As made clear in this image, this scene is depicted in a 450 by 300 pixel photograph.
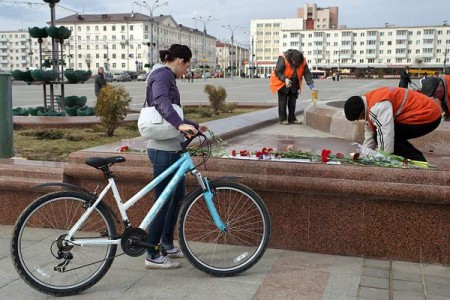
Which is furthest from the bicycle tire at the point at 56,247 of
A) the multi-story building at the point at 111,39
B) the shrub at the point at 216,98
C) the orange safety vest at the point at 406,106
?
the multi-story building at the point at 111,39

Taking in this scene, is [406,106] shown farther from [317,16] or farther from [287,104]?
[317,16]

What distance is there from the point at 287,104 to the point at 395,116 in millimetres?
5897

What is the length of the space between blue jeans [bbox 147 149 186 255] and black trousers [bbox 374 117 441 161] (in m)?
2.05

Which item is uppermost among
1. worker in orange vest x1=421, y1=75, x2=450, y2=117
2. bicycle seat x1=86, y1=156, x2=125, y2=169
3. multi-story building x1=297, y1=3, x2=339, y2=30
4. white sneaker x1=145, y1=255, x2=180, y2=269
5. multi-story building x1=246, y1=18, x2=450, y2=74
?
multi-story building x1=297, y1=3, x2=339, y2=30

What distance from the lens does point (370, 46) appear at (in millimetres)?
132750

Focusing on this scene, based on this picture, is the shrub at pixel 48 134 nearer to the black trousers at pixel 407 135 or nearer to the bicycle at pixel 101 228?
the bicycle at pixel 101 228

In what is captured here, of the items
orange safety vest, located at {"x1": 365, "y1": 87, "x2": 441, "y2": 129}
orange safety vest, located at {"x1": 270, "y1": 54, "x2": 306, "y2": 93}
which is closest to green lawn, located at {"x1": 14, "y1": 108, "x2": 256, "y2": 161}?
orange safety vest, located at {"x1": 270, "y1": 54, "x2": 306, "y2": 93}

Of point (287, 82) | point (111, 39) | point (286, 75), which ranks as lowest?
point (287, 82)

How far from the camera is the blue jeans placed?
13.2ft

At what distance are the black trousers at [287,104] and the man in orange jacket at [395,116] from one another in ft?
17.3

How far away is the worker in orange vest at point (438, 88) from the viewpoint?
6270mm

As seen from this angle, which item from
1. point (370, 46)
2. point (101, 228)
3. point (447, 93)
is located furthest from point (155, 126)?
point (370, 46)

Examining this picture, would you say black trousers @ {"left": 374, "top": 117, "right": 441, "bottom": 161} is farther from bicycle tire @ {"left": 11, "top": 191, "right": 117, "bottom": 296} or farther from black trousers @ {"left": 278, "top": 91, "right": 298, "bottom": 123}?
black trousers @ {"left": 278, "top": 91, "right": 298, "bottom": 123}

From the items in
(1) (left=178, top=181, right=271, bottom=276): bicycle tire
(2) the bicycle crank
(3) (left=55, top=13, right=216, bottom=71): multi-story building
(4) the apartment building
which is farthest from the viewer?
(3) (left=55, top=13, right=216, bottom=71): multi-story building
